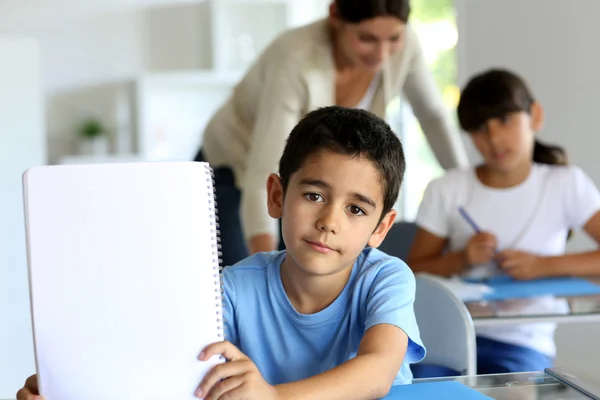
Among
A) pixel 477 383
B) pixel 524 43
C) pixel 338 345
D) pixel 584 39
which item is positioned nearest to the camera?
pixel 477 383

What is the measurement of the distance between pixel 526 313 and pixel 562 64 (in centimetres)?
158

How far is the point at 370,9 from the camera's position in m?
1.74

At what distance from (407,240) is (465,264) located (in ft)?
0.98

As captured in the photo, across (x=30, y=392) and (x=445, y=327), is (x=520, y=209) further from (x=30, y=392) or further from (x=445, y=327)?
(x=30, y=392)

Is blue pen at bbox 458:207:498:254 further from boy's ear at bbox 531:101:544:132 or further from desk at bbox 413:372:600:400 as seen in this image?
desk at bbox 413:372:600:400

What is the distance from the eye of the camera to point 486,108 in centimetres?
195

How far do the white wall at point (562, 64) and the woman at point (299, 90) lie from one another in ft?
2.54

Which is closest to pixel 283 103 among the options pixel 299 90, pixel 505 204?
pixel 299 90

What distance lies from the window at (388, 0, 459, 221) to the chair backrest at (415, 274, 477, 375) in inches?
150

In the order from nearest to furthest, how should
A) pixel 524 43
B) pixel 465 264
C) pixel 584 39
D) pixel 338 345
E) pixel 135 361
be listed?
pixel 135 361 < pixel 338 345 < pixel 465 264 < pixel 584 39 < pixel 524 43

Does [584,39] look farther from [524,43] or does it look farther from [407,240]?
[407,240]

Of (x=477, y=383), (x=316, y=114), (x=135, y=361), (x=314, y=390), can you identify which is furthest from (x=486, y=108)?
(x=135, y=361)

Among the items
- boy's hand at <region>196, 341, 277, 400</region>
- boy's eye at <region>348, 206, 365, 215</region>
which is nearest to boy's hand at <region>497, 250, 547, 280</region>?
boy's eye at <region>348, 206, 365, 215</region>

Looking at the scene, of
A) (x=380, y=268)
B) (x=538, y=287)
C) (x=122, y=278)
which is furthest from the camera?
(x=538, y=287)
